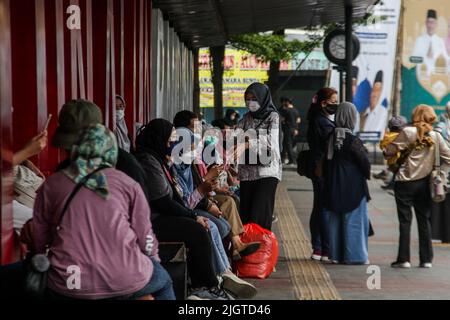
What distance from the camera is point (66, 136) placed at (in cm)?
558

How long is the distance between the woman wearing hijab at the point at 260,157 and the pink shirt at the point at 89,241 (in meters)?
4.83

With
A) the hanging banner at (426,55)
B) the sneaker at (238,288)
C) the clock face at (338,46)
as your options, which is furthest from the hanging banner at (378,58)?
the sneaker at (238,288)

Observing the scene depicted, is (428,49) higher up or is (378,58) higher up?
(428,49)

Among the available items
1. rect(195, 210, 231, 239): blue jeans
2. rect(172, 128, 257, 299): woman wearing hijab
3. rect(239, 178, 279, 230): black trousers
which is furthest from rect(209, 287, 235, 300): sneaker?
rect(239, 178, 279, 230): black trousers

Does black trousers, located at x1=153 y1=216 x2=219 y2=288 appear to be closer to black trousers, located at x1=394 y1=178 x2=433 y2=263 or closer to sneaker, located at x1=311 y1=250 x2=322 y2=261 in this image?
black trousers, located at x1=394 y1=178 x2=433 y2=263

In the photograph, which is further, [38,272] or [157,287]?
[157,287]

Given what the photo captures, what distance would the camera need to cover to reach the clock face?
19.0 m

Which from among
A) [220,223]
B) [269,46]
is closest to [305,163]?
[220,223]

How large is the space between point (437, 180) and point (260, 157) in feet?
5.98

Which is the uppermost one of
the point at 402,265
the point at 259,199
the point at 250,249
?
the point at 259,199

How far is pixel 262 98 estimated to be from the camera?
10148 millimetres

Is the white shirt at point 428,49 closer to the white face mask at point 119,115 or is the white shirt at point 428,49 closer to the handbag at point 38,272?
the white face mask at point 119,115

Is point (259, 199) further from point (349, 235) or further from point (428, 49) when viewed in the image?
point (428, 49)

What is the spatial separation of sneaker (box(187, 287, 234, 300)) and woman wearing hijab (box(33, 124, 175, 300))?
2.03 m
